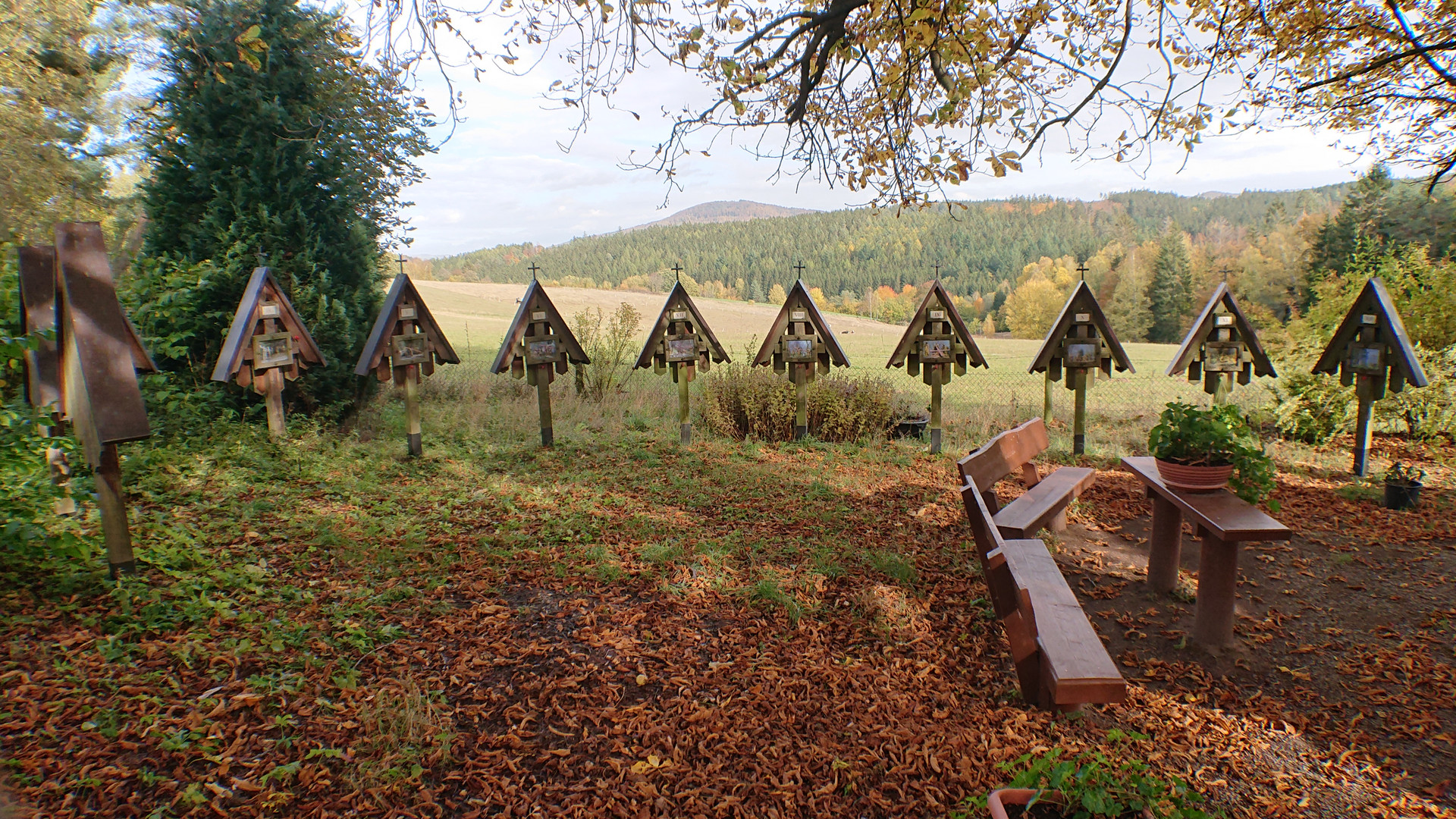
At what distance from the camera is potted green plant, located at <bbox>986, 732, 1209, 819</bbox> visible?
1929 millimetres

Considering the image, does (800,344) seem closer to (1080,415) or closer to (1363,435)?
(1080,415)

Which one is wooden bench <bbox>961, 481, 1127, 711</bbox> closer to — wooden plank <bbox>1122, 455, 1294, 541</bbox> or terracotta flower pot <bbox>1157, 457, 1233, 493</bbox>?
wooden plank <bbox>1122, 455, 1294, 541</bbox>

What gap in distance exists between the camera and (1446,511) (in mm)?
6727

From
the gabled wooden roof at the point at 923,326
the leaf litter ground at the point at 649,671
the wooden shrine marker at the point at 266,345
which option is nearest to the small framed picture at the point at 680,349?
the gabled wooden roof at the point at 923,326

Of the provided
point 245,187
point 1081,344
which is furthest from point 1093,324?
point 245,187

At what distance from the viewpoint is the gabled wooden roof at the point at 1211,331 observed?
813 centimetres

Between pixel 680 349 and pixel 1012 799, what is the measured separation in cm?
708

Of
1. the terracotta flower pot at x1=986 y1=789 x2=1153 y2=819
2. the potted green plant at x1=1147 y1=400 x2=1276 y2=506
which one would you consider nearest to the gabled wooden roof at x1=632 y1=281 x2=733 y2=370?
the potted green plant at x1=1147 y1=400 x2=1276 y2=506

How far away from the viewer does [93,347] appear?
3854 millimetres

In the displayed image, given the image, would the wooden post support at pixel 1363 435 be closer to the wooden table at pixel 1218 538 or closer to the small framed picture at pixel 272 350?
the wooden table at pixel 1218 538

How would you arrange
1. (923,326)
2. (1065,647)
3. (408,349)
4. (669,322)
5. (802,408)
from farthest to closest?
1. (802,408)
2. (669,322)
3. (923,326)
4. (408,349)
5. (1065,647)

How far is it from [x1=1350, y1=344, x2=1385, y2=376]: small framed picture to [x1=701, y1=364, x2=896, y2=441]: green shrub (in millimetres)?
5160

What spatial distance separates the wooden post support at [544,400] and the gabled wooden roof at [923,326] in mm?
4092

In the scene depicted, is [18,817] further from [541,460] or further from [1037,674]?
[541,460]
